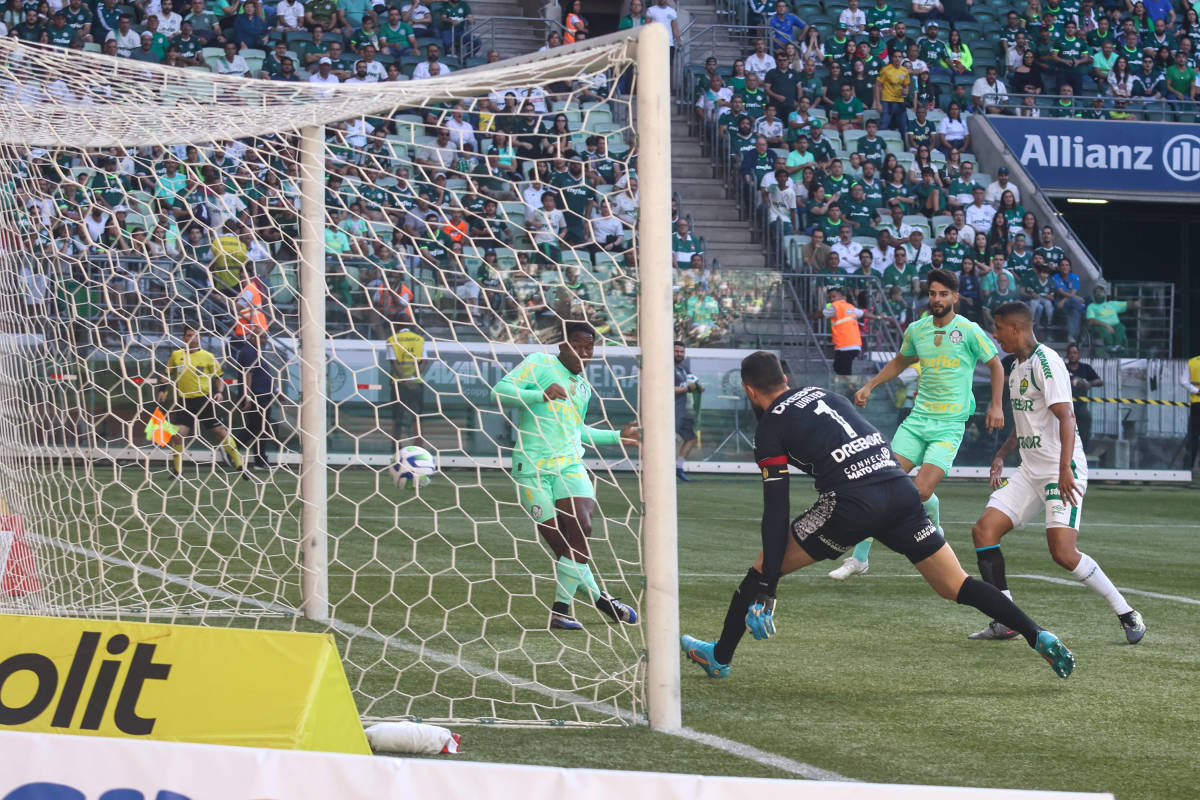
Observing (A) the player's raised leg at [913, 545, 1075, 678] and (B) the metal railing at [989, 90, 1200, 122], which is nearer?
(A) the player's raised leg at [913, 545, 1075, 678]

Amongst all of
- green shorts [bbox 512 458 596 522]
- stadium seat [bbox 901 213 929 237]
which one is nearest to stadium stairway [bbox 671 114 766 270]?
stadium seat [bbox 901 213 929 237]

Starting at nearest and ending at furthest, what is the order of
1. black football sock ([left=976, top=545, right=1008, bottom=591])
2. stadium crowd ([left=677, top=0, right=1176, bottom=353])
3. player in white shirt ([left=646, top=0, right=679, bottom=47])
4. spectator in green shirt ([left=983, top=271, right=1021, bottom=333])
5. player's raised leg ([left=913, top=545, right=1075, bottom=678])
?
player's raised leg ([left=913, top=545, right=1075, bottom=678]), black football sock ([left=976, top=545, right=1008, bottom=591]), spectator in green shirt ([left=983, top=271, right=1021, bottom=333]), stadium crowd ([left=677, top=0, right=1176, bottom=353]), player in white shirt ([left=646, top=0, right=679, bottom=47])

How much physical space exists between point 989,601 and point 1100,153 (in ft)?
66.6

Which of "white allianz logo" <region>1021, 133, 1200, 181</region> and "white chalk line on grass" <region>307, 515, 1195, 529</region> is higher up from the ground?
"white allianz logo" <region>1021, 133, 1200, 181</region>

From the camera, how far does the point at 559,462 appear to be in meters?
7.42

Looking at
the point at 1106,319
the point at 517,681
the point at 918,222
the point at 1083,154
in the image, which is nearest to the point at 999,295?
the point at 1106,319

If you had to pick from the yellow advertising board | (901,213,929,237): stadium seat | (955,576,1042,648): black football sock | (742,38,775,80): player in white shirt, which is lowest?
(955,576,1042,648): black football sock

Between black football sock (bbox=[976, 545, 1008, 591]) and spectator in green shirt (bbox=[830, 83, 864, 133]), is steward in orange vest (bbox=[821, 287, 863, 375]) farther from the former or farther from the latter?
black football sock (bbox=[976, 545, 1008, 591])

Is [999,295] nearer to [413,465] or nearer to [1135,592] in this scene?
[1135,592]

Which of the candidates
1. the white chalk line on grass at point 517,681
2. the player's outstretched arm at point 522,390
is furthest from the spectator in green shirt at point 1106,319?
the white chalk line on grass at point 517,681

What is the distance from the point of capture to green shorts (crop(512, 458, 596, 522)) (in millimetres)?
7414

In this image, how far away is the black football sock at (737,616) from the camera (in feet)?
19.7

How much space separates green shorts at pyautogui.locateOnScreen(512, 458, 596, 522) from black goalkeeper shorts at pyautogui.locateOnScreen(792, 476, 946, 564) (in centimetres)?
156

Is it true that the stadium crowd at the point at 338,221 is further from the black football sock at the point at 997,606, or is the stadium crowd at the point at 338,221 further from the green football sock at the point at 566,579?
the black football sock at the point at 997,606
